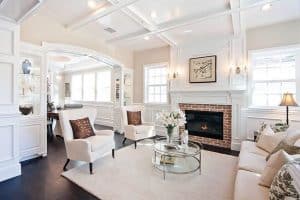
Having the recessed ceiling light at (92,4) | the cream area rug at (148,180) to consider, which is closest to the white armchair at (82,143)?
the cream area rug at (148,180)

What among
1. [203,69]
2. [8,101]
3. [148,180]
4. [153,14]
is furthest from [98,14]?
[148,180]

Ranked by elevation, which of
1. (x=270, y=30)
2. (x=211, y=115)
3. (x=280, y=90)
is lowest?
(x=211, y=115)

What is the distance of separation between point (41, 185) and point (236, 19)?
176 inches

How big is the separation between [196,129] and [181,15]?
301cm

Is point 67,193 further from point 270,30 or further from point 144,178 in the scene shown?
point 270,30

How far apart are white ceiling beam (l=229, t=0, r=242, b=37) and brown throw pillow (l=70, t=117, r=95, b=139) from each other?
11.2ft

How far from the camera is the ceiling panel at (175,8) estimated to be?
11.1 ft

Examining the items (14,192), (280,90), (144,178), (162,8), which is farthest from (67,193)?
(280,90)

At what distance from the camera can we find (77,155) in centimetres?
309

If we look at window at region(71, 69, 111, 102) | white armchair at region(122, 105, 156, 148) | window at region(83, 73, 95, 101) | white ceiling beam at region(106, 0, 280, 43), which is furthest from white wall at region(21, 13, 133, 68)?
window at region(83, 73, 95, 101)

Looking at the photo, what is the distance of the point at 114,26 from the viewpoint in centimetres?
459

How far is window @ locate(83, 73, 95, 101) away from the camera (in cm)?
829

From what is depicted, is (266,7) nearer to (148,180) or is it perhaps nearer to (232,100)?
(232,100)

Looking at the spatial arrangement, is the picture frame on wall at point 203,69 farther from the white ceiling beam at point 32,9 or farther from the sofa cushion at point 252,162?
the white ceiling beam at point 32,9
